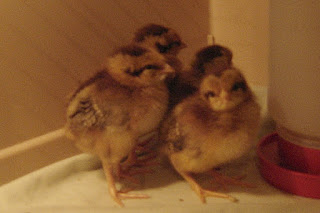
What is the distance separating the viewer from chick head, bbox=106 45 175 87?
98cm

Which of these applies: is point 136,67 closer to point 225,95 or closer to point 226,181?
point 225,95

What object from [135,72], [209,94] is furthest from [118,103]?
[209,94]

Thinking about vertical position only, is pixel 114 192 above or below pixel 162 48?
below

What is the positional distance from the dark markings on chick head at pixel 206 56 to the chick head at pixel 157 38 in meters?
0.10

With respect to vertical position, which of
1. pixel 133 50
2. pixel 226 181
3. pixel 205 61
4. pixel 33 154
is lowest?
pixel 226 181

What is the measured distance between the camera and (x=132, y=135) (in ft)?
3.33

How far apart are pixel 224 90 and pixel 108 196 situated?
0.43 meters

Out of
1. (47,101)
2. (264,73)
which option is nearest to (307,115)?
(264,73)

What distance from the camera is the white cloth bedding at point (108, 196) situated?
96 centimetres

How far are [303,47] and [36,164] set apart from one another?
82 cm

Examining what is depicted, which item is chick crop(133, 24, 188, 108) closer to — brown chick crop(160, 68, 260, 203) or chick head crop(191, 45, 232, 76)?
chick head crop(191, 45, 232, 76)

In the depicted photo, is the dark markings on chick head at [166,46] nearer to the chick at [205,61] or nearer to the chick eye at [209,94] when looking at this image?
the chick at [205,61]

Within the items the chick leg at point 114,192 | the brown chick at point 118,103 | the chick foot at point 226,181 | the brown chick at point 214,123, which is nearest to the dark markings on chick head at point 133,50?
the brown chick at point 118,103

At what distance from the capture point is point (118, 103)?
99cm
